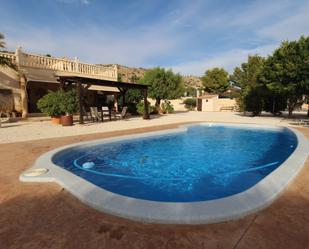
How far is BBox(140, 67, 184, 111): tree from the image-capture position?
24.6 m

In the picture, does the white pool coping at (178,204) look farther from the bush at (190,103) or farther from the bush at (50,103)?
the bush at (190,103)

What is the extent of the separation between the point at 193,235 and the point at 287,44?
20.3m

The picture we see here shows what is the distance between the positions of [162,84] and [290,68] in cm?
1274

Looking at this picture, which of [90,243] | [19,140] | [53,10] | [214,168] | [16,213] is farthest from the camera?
[53,10]

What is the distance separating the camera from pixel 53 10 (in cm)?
1695

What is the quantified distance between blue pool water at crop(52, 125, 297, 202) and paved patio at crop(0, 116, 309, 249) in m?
1.75

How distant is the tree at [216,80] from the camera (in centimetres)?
4662

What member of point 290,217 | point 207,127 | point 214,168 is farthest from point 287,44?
point 290,217

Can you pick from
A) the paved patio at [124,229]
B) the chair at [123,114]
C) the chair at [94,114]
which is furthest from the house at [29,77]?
the paved patio at [124,229]

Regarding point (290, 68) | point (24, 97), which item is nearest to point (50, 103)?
point (24, 97)

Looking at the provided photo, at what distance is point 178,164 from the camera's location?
7379 millimetres

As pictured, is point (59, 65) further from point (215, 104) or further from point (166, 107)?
point (215, 104)

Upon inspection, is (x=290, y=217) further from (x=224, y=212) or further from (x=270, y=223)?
(x=224, y=212)

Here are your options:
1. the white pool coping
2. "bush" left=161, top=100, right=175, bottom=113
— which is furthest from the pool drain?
"bush" left=161, top=100, right=175, bottom=113
